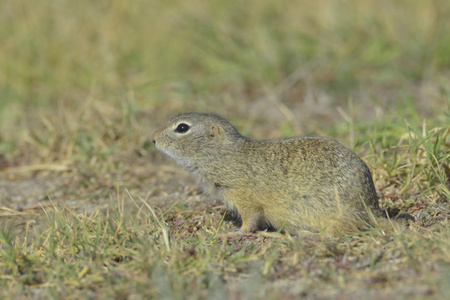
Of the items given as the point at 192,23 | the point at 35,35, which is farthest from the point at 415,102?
the point at 35,35

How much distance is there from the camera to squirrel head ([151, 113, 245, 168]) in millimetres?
4035

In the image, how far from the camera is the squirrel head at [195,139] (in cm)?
404

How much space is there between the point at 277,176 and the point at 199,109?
8.56 ft

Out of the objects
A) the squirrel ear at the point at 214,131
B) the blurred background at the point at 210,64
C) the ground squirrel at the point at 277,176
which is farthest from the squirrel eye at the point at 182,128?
the blurred background at the point at 210,64

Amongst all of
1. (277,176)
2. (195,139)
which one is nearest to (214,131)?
(195,139)

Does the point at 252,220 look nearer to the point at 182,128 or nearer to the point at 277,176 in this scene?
the point at 277,176

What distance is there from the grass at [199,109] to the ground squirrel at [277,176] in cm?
24

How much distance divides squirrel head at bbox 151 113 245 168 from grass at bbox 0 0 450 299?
0.43 meters

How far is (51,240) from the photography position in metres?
3.16

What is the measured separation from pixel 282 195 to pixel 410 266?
1.07 m

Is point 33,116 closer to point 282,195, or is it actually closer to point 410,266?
point 282,195

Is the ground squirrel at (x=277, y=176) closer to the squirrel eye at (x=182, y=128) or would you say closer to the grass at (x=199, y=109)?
the squirrel eye at (x=182, y=128)

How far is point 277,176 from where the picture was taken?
3.71 m

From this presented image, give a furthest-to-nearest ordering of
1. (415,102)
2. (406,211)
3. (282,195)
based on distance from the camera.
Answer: (415,102) → (406,211) → (282,195)
